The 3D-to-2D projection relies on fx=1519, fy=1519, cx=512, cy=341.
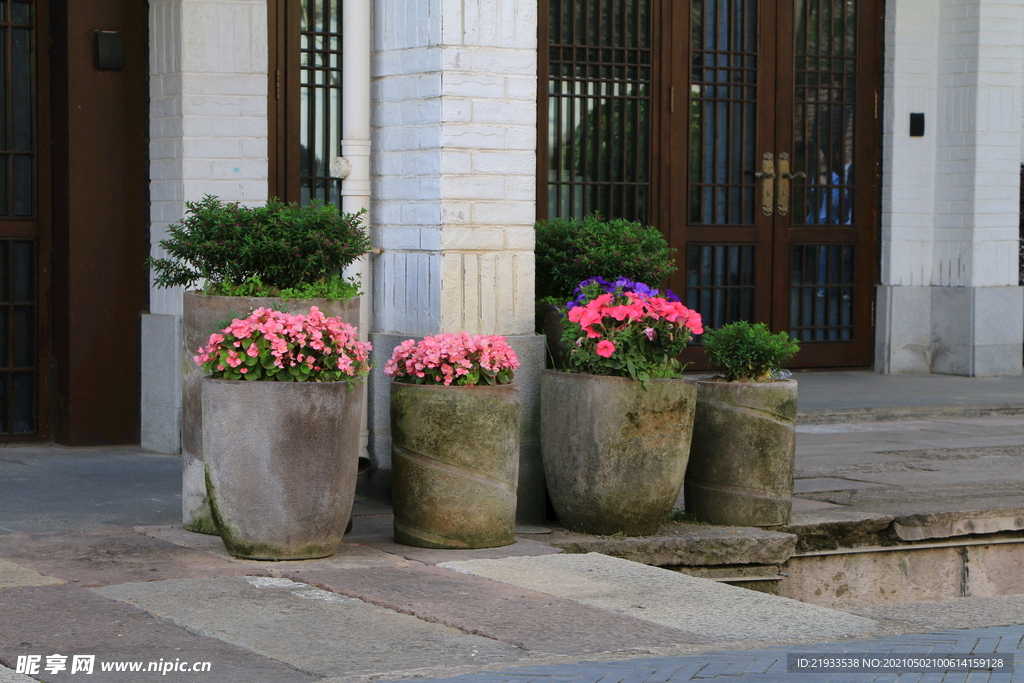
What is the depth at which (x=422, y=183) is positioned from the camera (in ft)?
23.6

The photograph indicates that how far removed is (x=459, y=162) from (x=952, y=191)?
25.4 feet

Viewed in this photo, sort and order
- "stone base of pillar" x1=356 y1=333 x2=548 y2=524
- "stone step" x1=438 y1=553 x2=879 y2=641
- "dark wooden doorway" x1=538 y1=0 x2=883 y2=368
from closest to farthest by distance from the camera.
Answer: "stone step" x1=438 y1=553 x2=879 y2=641 < "stone base of pillar" x1=356 y1=333 x2=548 y2=524 < "dark wooden doorway" x1=538 y1=0 x2=883 y2=368

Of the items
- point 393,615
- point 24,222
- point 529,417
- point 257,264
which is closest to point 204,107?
point 24,222

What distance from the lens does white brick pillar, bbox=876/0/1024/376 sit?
1342 centimetres

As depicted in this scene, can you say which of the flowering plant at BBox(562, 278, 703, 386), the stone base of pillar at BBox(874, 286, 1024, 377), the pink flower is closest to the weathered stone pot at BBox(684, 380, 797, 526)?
the flowering plant at BBox(562, 278, 703, 386)

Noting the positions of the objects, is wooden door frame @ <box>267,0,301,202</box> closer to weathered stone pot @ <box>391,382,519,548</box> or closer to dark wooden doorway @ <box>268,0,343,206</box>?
dark wooden doorway @ <box>268,0,343,206</box>

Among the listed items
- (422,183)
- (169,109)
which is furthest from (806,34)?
(422,183)

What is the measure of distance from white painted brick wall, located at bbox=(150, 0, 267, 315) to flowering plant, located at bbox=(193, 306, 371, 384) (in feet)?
10.6

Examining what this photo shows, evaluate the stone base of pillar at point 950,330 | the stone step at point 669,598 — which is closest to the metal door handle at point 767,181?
the stone base of pillar at point 950,330

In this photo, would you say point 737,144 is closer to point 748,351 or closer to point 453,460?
point 748,351

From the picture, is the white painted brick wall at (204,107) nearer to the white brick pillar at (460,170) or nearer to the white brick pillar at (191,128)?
the white brick pillar at (191,128)

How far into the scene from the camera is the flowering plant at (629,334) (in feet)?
21.9

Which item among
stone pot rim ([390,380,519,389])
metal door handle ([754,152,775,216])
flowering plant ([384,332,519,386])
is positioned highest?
metal door handle ([754,152,775,216])

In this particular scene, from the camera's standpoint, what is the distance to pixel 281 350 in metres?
6.00
